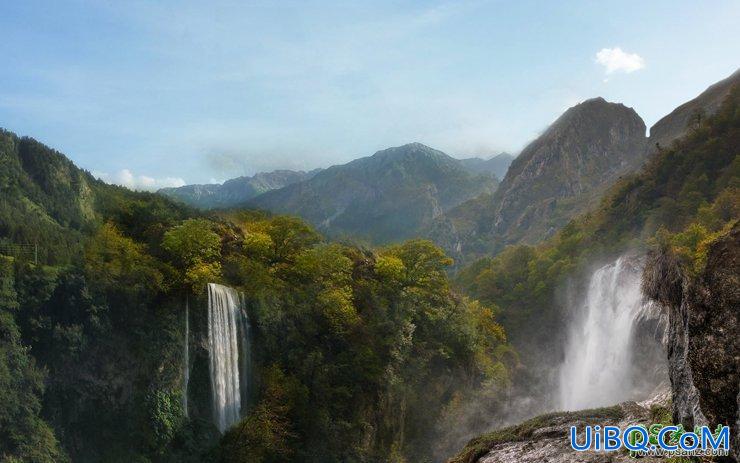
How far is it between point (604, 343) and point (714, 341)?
49.0m

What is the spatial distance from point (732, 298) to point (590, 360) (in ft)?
164

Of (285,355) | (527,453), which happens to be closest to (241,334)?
(285,355)

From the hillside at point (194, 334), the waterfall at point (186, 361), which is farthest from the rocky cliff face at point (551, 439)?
the waterfall at point (186, 361)

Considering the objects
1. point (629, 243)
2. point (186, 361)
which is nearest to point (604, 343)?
point (629, 243)

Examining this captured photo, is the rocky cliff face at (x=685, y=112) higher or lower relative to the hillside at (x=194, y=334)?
higher

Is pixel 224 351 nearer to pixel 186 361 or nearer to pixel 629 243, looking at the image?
pixel 186 361

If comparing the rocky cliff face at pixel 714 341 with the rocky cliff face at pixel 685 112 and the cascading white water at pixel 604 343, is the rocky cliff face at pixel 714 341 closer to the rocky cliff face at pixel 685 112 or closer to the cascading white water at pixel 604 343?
the cascading white water at pixel 604 343

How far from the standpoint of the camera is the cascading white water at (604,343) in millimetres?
45875

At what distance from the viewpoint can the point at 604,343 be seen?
52250mm

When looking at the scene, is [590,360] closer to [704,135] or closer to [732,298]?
[704,135]

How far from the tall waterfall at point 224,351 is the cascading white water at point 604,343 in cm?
3218

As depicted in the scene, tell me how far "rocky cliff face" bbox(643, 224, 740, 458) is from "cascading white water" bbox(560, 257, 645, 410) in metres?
38.3

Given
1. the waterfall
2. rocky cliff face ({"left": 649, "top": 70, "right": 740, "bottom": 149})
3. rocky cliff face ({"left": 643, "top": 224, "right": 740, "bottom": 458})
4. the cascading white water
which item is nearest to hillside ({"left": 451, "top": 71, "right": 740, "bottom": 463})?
rocky cliff face ({"left": 643, "top": 224, "right": 740, "bottom": 458})

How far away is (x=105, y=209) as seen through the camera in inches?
1298
